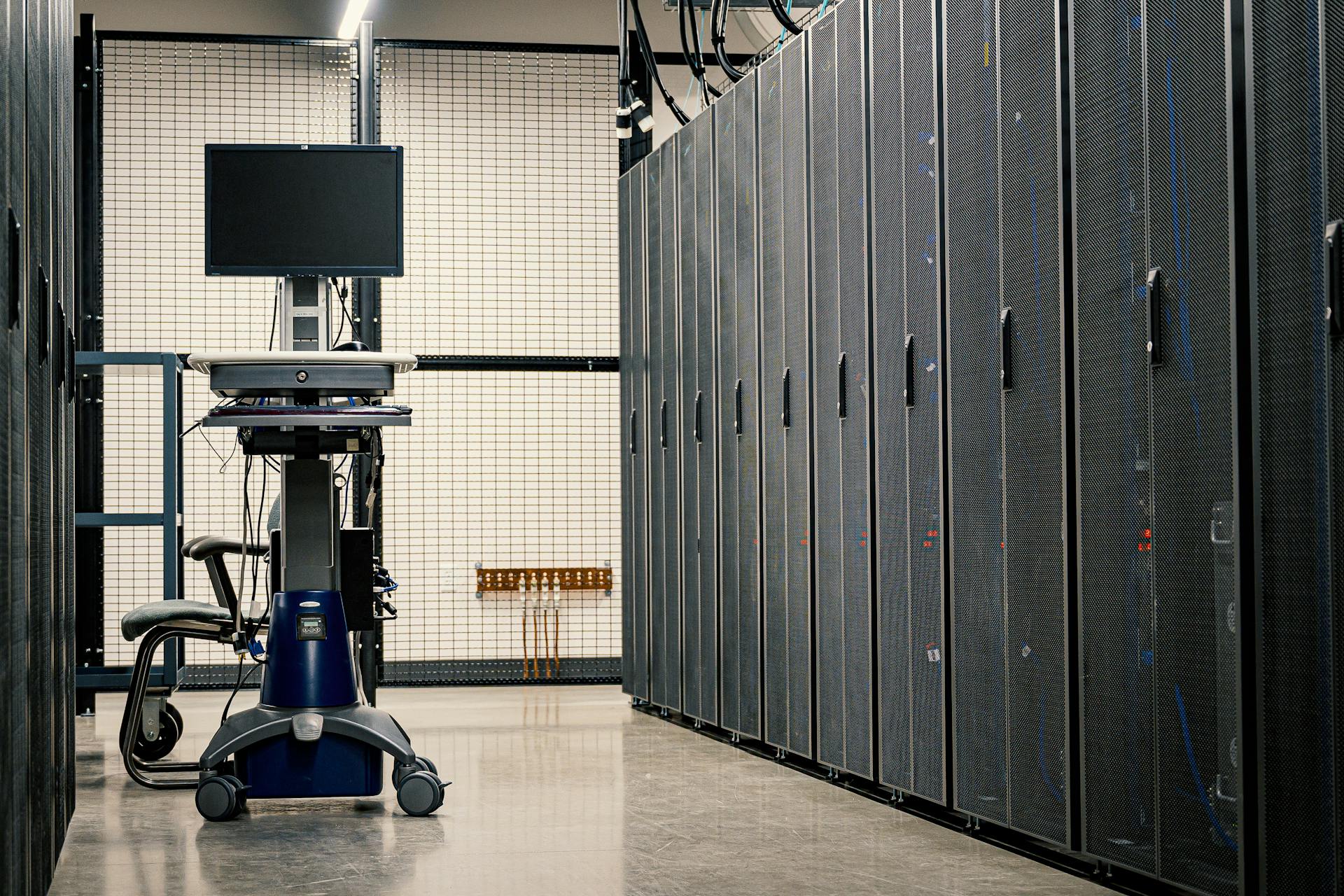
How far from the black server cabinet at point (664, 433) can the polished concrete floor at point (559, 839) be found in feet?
2.86

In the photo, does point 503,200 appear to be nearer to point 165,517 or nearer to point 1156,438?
point 165,517

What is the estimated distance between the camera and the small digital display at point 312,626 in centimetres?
440

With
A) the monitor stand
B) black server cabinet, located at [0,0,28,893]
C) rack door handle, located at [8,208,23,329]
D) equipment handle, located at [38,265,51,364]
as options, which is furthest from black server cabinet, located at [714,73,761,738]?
rack door handle, located at [8,208,23,329]

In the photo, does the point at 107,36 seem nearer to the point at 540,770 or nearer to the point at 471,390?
the point at 471,390

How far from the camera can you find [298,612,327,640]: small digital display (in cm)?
440

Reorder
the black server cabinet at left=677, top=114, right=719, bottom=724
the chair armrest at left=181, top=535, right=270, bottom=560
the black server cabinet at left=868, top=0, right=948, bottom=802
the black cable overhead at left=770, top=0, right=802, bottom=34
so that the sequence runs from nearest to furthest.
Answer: the black server cabinet at left=868, top=0, right=948, bottom=802, the chair armrest at left=181, top=535, right=270, bottom=560, the black cable overhead at left=770, top=0, right=802, bottom=34, the black server cabinet at left=677, top=114, right=719, bottom=724

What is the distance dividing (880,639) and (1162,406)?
4.97 feet

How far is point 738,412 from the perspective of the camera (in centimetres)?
551

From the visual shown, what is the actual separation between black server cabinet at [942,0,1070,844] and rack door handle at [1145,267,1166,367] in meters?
0.37

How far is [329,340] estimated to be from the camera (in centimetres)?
467

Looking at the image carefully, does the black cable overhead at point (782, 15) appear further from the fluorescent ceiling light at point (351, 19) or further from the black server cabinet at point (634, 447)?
the fluorescent ceiling light at point (351, 19)

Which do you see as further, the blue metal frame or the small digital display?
the blue metal frame

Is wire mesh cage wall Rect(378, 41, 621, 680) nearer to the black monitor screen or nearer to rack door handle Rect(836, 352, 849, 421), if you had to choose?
the black monitor screen

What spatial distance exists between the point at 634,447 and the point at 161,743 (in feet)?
8.62
